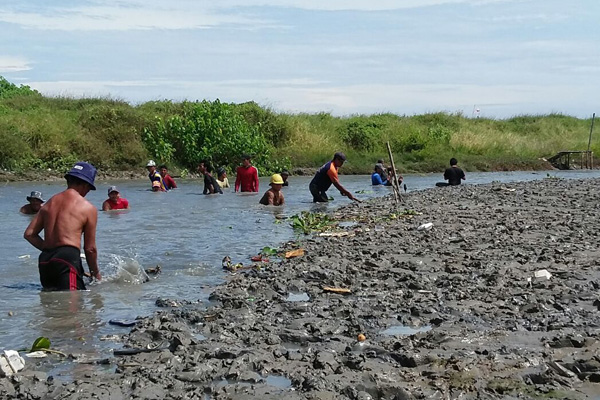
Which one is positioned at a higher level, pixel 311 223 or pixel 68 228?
pixel 68 228

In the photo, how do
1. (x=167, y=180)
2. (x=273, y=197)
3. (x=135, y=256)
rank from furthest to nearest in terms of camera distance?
1. (x=167, y=180)
2. (x=273, y=197)
3. (x=135, y=256)

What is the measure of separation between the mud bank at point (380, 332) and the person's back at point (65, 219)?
1209mm

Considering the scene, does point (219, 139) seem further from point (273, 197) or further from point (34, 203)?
point (34, 203)

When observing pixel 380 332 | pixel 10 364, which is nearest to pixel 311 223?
pixel 380 332

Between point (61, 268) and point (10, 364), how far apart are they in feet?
9.64

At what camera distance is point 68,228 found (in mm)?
7777

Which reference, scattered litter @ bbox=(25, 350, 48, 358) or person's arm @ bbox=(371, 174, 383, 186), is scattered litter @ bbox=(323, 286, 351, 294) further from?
person's arm @ bbox=(371, 174, 383, 186)

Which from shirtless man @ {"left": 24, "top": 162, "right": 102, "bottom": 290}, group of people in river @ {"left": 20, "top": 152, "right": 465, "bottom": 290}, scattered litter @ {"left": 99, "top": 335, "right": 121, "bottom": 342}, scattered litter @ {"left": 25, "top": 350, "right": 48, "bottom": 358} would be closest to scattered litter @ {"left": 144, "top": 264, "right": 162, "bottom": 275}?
group of people in river @ {"left": 20, "top": 152, "right": 465, "bottom": 290}

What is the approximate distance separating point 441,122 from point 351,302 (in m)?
45.6

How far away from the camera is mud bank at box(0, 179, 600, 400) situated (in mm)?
4773

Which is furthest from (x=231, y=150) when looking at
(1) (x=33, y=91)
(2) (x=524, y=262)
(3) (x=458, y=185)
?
(2) (x=524, y=262)

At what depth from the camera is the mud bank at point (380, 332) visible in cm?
477

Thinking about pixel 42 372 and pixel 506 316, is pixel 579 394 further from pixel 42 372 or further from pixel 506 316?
pixel 42 372

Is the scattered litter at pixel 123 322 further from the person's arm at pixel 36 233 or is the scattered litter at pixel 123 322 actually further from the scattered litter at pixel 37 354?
the person's arm at pixel 36 233
